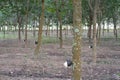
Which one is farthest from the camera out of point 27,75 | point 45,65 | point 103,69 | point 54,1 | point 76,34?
point 54,1

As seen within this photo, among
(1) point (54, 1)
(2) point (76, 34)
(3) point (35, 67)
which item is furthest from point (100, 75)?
(1) point (54, 1)

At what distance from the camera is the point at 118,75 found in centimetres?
1081

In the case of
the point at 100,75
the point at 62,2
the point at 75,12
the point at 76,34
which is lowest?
the point at 100,75

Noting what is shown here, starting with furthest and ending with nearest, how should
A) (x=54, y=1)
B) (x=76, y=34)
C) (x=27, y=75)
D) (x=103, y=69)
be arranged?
(x=54, y=1)
(x=103, y=69)
(x=27, y=75)
(x=76, y=34)

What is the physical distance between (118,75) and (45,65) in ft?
11.7

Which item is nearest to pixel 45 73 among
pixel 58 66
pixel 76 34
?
pixel 58 66

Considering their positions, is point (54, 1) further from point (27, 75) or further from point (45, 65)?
point (27, 75)

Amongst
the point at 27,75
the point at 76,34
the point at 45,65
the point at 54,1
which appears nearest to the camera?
the point at 76,34

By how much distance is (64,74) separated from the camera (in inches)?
434

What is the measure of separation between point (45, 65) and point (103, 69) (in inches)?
99.8

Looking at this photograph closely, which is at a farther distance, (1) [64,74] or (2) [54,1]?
(2) [54,1]

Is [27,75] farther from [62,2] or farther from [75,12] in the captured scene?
[62,2]

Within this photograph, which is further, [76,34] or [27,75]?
[27,75]

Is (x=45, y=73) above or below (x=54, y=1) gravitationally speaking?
below
